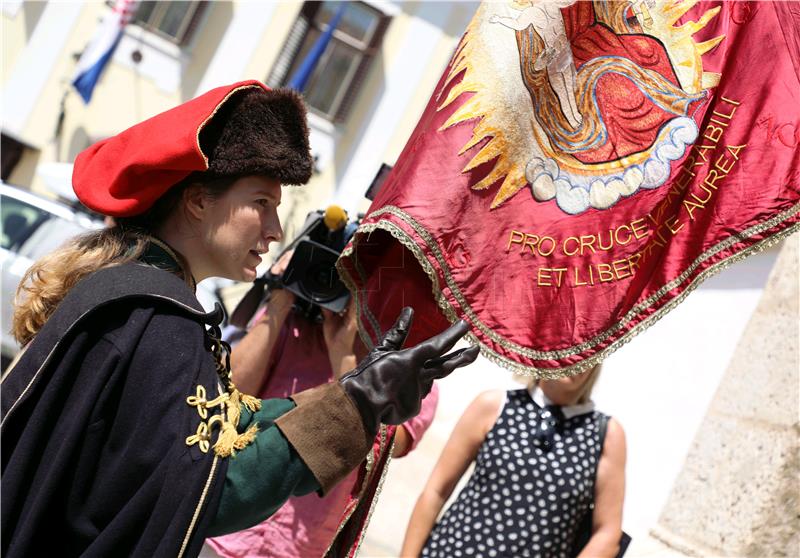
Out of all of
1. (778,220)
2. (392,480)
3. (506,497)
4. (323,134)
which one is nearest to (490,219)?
(778,220)

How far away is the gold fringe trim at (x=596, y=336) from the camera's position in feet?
7.38

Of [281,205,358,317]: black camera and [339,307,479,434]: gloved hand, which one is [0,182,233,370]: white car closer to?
[281,205,358,317]: black camera

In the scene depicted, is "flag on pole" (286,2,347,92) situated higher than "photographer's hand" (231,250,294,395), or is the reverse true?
"flag on pole" (286,2,347,92)

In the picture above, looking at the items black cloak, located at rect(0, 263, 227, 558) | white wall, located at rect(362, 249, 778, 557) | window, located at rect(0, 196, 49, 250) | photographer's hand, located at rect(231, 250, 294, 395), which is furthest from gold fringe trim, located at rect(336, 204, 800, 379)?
window, located at rect(0, 196, 49, 250)

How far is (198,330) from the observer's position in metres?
1.94

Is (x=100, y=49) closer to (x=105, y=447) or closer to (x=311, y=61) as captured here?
(x=311, y=61)

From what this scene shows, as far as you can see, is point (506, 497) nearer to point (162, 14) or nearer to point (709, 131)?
point (709, 131)

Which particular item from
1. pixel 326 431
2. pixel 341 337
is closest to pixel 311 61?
pixel 341 337

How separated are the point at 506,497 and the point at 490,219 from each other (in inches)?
45.0

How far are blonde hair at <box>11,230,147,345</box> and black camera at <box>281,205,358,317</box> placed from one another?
0.92 metres

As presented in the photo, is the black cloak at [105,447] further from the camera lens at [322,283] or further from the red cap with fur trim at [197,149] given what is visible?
the camera lens at [322,283]

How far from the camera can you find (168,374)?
1.84m

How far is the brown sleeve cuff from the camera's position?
1909 mm

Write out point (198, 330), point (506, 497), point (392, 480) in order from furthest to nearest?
point (392, 480) → point (506, 497) → point (198, 330)
